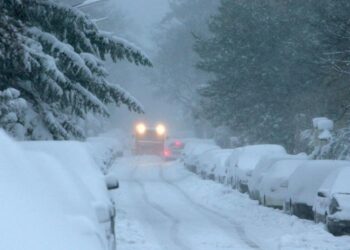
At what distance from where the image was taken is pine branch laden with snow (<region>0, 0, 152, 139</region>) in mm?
14816

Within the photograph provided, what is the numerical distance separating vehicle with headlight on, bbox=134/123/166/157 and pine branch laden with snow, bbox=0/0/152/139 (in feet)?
177

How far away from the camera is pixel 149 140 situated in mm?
71312

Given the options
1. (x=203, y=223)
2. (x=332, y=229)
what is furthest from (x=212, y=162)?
(x=332, y=229)

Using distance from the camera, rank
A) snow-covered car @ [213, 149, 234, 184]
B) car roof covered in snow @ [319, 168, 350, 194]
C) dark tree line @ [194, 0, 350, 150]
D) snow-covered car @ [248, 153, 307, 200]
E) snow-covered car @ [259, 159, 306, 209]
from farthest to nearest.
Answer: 1. dark tree line @ [194, 0, 350, 150]
2. snow-covered car @ [213, 149, 234, 184]
3. snow-covered car @ [248, 153, 307, 200]
4. snow-covered car @ [259, 159, 306, 209]
5. car roof covered in snow @ [319, 168, 350, 194]

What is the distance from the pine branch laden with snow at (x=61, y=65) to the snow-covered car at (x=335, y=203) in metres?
4.51

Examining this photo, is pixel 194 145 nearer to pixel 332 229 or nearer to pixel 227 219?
pixel 227 219

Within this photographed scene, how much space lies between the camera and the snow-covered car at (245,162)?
102ft

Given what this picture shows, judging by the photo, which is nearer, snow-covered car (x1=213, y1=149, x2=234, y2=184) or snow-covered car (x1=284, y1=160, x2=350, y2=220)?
snow-covered car (x1=284, y1=160, x2=350, y2=220)

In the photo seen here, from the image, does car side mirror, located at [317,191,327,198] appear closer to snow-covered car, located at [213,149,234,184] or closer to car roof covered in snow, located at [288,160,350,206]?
car roof covered in snow, located at [288,160,350,206]

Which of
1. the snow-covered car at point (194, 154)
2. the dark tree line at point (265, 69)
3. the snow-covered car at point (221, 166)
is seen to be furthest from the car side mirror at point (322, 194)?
the snow-covered car at point (194, 154)

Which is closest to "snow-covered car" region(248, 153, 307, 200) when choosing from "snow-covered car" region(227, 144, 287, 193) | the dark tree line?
"snow-covered car" region(227, 144, 287, 193)

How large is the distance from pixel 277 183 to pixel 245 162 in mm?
7790

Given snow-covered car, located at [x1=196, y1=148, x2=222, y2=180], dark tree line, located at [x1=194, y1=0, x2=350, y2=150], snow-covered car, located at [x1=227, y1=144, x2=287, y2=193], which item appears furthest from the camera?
snow-covered car, located at [x1=196, y1=148, x2=222, y2=180]

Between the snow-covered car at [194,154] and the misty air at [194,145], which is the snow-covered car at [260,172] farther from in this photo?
the snow-covered car at [194,154]
